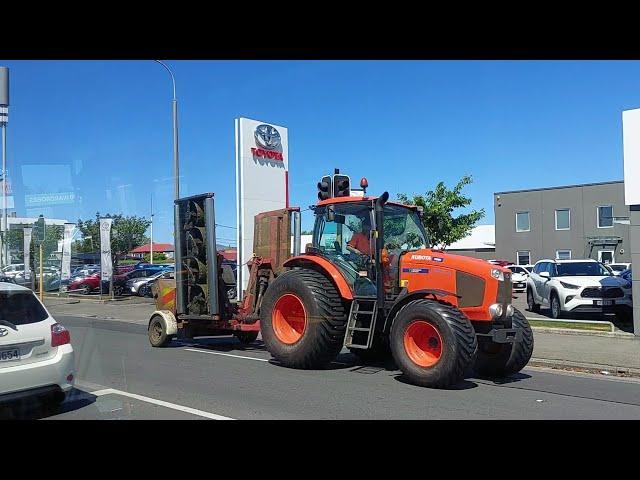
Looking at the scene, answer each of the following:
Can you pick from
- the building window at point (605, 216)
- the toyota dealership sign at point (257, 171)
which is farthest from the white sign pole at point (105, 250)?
the building window at point (605, 216)

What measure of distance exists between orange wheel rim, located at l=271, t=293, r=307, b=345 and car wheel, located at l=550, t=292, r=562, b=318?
9017 millimetres

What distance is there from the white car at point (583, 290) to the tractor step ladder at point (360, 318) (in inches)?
337

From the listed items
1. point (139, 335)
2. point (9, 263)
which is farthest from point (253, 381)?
point (139, 335)

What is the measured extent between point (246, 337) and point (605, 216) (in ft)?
100

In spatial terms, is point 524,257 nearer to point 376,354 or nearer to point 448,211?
point 448,211

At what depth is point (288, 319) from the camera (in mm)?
9578

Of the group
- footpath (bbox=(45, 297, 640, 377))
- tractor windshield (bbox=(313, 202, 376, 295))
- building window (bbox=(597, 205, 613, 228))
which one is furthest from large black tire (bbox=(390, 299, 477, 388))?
building window (bbox=(597, 205, 613, 228))

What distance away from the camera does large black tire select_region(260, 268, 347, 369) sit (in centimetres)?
884

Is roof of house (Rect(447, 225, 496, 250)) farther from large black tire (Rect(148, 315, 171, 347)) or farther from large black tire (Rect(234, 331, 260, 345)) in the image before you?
large black tire (Rect(148, 315, 171, 347))

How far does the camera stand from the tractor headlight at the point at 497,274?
26.6ft

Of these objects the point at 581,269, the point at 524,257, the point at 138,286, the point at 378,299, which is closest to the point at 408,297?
the point at 378,299
